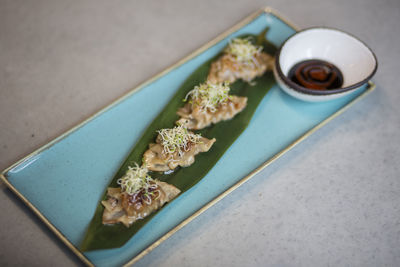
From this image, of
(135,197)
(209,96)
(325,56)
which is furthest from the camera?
(325,56)

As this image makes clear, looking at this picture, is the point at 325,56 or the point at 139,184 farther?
the point at 325,56

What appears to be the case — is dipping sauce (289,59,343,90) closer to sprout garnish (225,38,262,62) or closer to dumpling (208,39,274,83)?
dumpling (208,39,274,83)

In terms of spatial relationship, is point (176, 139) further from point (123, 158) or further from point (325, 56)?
point (325, 56)

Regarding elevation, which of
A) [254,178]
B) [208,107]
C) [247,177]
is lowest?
[254,178]

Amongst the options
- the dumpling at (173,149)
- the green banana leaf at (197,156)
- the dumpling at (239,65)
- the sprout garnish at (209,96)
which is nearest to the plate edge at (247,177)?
the green banana leaf at (197,156)

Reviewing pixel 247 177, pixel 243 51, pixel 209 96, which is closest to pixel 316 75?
pixel 243 51

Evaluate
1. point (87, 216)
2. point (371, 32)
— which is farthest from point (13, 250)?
point (371, 32)

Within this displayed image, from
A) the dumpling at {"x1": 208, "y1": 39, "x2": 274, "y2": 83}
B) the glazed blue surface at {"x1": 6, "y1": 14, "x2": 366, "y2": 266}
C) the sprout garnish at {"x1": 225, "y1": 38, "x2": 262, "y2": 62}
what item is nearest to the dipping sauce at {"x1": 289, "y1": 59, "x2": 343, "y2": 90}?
the glazed blue surface at {"x1": 6, "y1": 14, "x2": 366, "y2": 266}

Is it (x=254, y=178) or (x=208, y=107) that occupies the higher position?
(x=208, y=107)
